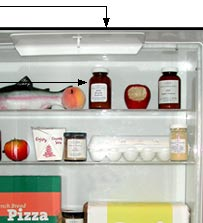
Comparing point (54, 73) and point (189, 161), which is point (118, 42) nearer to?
point (54, 73)

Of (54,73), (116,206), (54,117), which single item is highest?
(54,73)

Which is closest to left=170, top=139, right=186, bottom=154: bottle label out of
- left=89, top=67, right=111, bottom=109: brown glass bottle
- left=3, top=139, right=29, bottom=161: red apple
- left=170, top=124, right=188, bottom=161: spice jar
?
left=170, top=124, right=188, bottom=161: spice jar

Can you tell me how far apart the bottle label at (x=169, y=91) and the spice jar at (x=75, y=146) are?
32 cm

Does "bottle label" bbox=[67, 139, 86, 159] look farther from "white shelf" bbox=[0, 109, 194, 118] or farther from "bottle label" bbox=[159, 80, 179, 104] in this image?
"bottle label" bbox=[159, 80, 179, 104]

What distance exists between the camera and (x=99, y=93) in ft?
5.31

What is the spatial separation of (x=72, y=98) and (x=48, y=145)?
0.63 feet

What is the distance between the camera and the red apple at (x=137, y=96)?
1.65 m

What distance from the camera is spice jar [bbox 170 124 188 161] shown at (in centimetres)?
161

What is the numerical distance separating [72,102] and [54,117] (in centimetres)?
14

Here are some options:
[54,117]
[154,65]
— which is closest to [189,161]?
[154,65]

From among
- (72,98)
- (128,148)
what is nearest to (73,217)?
(128,148)

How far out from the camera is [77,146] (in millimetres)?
1617

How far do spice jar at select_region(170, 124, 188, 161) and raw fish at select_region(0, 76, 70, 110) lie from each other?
1.42 feet

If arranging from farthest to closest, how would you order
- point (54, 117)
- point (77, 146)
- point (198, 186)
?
→ point (54, 117) → point (77, 146) → point (198, 186)
